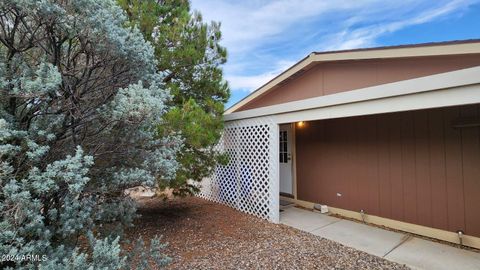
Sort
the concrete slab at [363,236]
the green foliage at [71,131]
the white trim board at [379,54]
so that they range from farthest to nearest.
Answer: the concrete slab at [363,236] < the white trim board at [379,54] < the green foliage at [71,131]

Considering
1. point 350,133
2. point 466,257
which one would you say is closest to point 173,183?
point 350,133

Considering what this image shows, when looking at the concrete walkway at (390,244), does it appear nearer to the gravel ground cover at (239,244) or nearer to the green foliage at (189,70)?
the gravel ground cover at (239,244)

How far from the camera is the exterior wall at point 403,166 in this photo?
14.2 ft

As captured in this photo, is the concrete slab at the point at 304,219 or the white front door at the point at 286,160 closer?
the concrete slab at the point at 304,219

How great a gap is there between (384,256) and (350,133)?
286 cm

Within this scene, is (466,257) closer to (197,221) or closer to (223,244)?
(223,244)

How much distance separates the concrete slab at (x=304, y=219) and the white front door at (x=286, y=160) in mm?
1057

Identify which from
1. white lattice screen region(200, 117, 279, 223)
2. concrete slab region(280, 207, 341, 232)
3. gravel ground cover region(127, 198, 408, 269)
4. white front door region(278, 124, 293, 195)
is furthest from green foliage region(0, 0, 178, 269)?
white front door region(278, 124, 293, 195)

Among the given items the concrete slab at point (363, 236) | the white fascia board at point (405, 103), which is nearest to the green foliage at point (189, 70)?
the white fascia board at point (405, 103)

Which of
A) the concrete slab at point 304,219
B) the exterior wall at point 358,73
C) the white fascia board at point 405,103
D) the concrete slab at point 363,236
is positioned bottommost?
the concrete slab at point 363,236

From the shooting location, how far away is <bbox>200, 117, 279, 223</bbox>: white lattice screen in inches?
218

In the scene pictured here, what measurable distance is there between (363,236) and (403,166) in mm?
1645

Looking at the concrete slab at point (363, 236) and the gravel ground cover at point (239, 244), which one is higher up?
the gravel ground cover at point (239, 244)

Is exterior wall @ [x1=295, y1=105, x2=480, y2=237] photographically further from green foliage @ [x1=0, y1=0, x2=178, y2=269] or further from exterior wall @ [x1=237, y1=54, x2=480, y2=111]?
green foliage @ [x1=0, y1=0, x2=178, y2=269]
